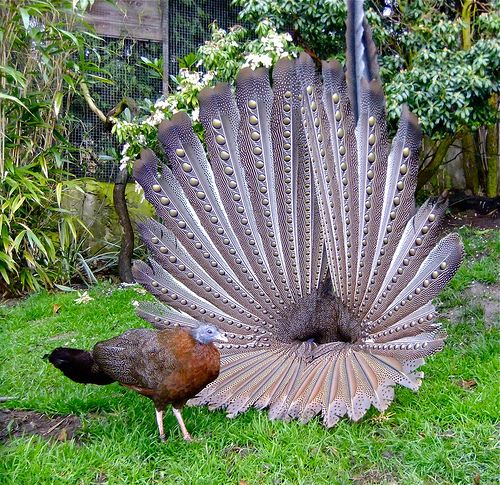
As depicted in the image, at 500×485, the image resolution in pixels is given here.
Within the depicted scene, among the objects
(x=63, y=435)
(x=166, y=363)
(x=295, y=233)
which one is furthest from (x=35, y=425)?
(x=295, y=233)

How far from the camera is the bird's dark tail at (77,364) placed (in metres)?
2.46

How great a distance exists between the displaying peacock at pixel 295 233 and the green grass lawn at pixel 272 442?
0.16 metres

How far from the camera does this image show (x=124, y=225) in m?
5.48

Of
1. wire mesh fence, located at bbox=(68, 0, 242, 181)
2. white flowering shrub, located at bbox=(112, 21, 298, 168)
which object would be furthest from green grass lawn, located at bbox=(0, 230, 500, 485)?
wire mesh fence, located at bbox=(68, 0, 242, 181)

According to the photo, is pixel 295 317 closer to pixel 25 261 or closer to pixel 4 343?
pixel 4 343

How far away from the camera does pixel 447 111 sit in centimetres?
489

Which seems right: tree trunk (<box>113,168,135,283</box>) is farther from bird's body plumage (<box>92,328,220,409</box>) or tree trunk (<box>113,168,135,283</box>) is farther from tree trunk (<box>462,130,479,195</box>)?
tree trunk (<box>462,130,479,195</box>)

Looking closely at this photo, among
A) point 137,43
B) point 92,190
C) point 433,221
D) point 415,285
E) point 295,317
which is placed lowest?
point 92,190

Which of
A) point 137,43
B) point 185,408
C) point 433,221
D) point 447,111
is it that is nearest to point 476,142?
point 447,111

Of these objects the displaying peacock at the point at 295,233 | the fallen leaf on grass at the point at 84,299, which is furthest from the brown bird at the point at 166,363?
the fallen leaf on grass at the point at 84,299

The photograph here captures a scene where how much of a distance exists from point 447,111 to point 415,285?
9.78 feet

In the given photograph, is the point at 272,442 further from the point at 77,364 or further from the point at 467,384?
the point at 467,384

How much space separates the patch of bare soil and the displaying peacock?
1.90 feet

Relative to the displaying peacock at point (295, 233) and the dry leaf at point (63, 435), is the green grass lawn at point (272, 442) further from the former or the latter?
the displaying peacock at point (295, 233)
